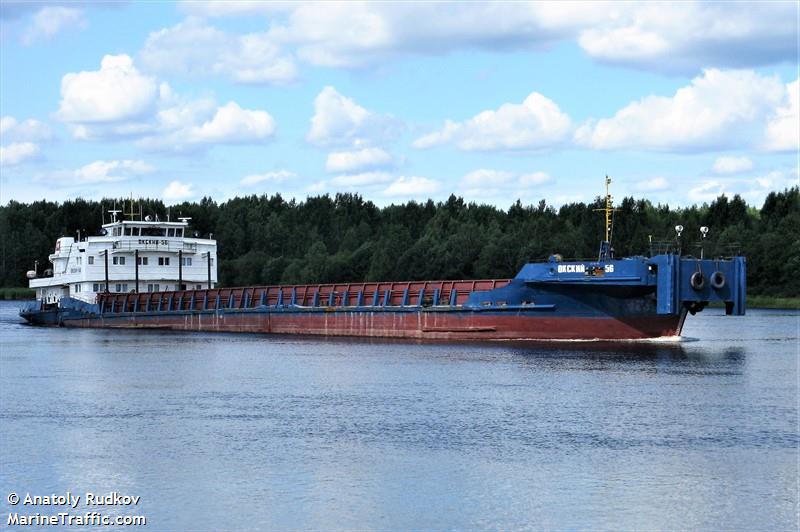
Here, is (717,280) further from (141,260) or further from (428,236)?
(428,236)

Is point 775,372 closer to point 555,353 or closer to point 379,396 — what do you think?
point 555,353

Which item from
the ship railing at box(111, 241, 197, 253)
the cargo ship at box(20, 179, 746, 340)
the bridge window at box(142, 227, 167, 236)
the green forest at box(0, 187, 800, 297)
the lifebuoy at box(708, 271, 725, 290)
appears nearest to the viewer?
the lifebuoy at box(708, 271, 725, 290)

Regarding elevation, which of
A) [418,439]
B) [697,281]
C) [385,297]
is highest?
[697,281]

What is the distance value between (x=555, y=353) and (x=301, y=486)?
2051 cm

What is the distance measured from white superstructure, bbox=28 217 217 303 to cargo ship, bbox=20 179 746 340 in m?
0.06

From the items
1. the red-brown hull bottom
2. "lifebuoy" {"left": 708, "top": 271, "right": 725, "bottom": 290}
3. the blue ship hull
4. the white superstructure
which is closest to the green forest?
the white superstructure

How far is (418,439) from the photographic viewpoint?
21.5 m

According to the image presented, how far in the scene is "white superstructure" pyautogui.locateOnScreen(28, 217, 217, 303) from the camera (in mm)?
57938

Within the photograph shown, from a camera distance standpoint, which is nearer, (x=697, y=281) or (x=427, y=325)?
(x=697, y=281)

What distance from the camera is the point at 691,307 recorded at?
131 ft

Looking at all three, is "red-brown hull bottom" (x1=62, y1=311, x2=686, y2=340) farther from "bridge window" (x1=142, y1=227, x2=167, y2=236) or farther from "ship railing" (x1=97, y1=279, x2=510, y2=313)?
"bridge window" (x1=142, y1=227, x2=167, y2=236)

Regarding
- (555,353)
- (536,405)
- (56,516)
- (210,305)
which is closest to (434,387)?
(536,405)

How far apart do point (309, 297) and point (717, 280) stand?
19.6 meters

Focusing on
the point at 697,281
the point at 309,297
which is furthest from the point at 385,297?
the point at 697,281
